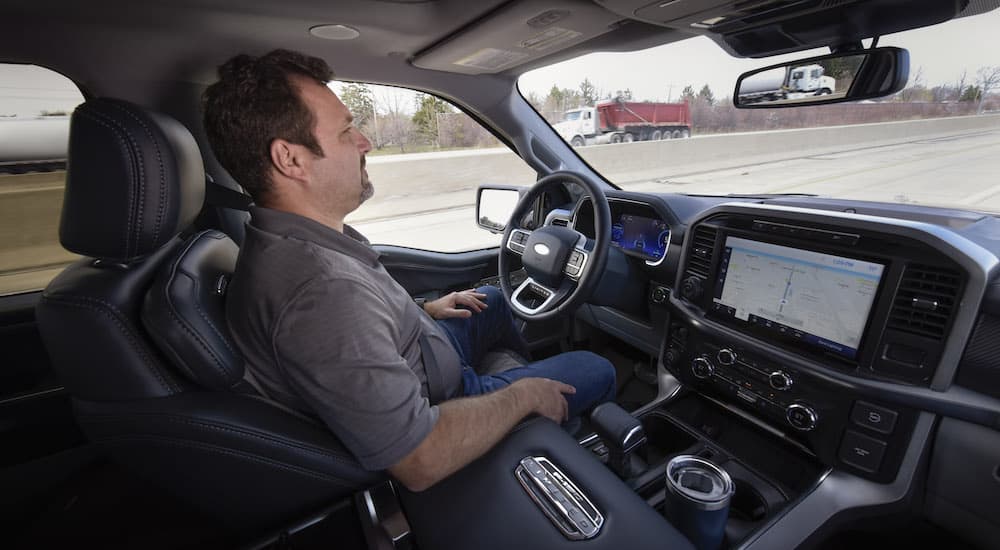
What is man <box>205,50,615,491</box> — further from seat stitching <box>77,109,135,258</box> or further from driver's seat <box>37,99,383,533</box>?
seat stitching <box>77,109,135,258</box>

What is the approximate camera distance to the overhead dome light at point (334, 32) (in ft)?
6.61

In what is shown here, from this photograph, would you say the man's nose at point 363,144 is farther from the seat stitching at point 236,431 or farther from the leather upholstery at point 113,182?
the seat stitching at point 236,431

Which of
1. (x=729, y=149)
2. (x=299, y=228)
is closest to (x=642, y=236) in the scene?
(x=299, y=228)

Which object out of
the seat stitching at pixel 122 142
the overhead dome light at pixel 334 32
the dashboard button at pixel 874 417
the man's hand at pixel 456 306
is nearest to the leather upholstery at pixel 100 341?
the seat stitching at pixel 122 142

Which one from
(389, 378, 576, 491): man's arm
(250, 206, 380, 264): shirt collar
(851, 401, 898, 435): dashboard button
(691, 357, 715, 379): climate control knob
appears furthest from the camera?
(691, 357, 715, 379): climate control knob

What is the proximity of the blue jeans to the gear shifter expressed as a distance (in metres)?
0.28

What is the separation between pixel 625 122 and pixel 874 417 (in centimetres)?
369

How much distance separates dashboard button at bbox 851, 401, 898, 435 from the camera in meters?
1.24

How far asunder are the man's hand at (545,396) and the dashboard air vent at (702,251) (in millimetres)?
790

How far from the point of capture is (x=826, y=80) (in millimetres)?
1648

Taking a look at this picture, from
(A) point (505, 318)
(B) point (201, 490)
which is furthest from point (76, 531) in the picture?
(A) point (505, 318)

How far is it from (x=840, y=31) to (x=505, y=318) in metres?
1.76

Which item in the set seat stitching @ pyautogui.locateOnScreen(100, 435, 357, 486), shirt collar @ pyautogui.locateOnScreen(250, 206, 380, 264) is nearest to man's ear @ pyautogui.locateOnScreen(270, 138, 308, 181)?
shirt collar @ pyautogui.locateOnScreen(250, 206, 380, 264)

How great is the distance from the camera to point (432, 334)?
1.40m
